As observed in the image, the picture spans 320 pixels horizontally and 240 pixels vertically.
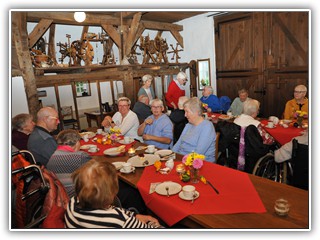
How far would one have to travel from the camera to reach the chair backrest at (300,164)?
2.84 metres

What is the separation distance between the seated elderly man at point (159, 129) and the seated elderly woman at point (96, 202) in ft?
6.79

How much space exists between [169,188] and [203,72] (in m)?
→ 7.07

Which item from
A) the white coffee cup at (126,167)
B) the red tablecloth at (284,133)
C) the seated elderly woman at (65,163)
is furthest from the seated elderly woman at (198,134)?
the red tablecloth at (284,133)

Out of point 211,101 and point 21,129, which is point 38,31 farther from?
point 211,101

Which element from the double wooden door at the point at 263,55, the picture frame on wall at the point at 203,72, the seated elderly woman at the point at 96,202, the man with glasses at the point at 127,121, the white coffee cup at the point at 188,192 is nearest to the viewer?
the seated elderly woman at the point at 96,202

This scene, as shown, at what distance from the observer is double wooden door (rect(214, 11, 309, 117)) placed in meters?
6.52

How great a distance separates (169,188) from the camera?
2158 mm

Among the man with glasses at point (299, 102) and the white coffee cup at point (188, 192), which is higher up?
the man with glasses at point (299, 102)

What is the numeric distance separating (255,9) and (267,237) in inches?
68.0

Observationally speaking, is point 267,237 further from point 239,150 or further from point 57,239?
point 239,150

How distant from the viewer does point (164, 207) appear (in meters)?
1.97

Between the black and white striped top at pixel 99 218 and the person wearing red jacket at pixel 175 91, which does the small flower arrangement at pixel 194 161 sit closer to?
the black and white striped top at pixel 99 218

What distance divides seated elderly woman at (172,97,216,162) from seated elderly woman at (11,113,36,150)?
1994 mm

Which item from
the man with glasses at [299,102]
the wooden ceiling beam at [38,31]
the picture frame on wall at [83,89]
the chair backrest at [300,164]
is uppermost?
the wooden ceiling beam at [38,31]
